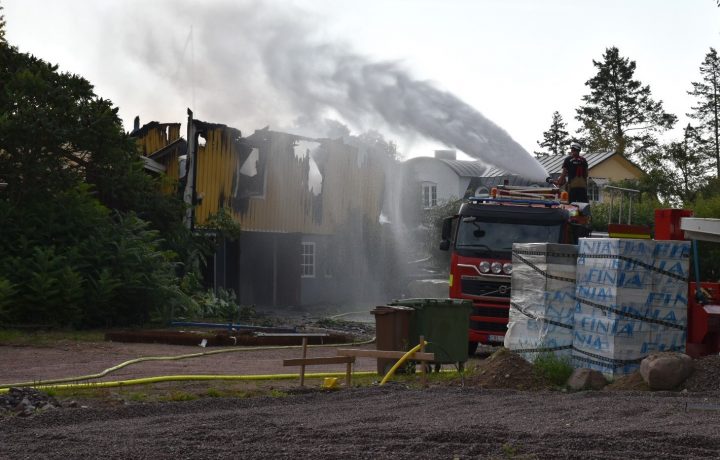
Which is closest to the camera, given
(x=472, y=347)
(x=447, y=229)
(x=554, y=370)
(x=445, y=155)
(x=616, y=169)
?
(x=554, y=370)

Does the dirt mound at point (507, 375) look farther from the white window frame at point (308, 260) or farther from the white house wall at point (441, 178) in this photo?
the white house wall at point (441, 178)

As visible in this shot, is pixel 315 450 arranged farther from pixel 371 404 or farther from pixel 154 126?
pixel 154 126

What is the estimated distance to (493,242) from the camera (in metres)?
18.7

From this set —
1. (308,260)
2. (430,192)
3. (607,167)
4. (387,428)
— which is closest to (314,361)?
(387,428)

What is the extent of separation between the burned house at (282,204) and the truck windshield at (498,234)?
40.6 feet

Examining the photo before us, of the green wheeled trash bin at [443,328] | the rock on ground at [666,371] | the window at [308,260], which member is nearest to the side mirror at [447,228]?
the green wheeled trash bin at [443,328]

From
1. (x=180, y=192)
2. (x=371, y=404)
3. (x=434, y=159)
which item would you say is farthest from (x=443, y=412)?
(x=434, y=159)

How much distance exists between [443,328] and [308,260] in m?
22.6

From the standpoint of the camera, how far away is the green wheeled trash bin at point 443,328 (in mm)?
15664

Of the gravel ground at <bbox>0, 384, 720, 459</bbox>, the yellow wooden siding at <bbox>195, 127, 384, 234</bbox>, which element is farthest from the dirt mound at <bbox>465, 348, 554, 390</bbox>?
the yellow wooden siding at <bbox>195, 127, 384, 234</bbox>

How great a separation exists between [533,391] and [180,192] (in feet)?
62.1

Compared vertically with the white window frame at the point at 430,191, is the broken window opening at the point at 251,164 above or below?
below

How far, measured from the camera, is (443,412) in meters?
10.7

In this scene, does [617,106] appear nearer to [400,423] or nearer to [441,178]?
[441,178]
